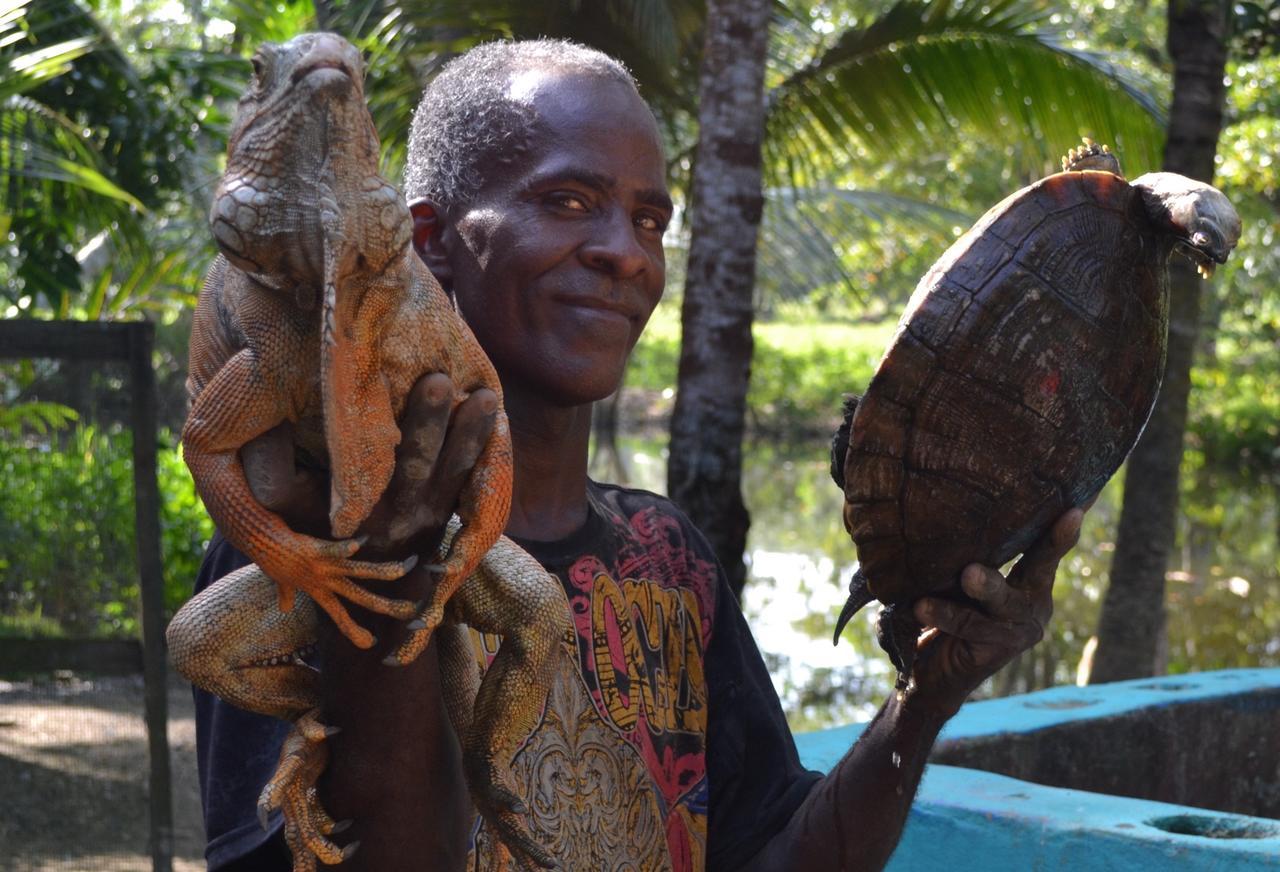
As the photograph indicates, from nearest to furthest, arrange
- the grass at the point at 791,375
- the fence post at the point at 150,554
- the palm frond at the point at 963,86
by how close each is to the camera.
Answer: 1. the fence post at the point at 150,554
2. the palm frond at the point at 963,86
3. the grass at the point at 791,375

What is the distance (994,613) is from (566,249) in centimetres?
74

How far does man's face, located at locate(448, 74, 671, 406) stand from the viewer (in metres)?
1.95

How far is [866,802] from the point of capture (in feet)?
7.07

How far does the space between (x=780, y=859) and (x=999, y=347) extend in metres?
0.85

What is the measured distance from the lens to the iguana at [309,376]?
1.16 m

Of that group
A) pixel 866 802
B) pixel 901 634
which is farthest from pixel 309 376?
pixel 866 802

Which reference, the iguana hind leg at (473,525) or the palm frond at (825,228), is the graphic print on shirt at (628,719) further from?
the palm frond at (825,228)

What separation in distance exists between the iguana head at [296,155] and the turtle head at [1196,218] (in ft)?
3.67

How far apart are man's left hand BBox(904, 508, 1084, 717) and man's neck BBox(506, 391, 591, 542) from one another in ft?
1.83

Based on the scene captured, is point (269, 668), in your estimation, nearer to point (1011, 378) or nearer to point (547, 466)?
point (547, 466)

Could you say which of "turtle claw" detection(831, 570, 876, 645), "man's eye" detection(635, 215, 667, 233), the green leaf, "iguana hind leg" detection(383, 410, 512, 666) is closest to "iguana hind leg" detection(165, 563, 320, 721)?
"iguana hind leg" detection(383, 410, 512, 666)

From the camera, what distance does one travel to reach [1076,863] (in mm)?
2799

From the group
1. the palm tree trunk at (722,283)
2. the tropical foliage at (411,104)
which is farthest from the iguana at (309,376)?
the tropical foliage at (411,104)

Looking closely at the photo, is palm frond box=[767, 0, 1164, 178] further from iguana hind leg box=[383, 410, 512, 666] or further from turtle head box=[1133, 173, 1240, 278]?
iguana hind leg box=[383, 410, 512, 666]
